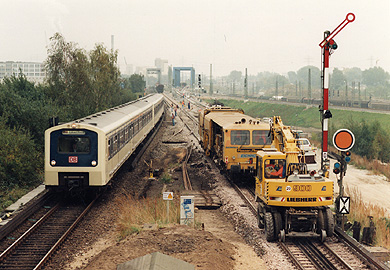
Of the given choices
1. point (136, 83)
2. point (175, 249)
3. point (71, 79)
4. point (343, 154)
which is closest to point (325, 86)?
point (343, 154)

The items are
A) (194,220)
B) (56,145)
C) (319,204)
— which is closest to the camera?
(319,204)

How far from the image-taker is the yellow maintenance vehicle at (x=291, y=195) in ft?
41.7

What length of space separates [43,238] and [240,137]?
1040 centimetres

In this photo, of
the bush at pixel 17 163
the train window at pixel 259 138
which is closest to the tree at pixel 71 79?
the bush at pixel 17 163

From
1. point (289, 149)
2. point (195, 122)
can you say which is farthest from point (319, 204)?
point (195, 122)

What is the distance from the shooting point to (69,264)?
37.5 feet

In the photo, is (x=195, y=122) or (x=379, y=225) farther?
(x=195, y=122)

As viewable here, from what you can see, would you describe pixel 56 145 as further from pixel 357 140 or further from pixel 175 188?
pixel 357 140

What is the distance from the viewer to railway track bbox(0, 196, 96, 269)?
1156cm

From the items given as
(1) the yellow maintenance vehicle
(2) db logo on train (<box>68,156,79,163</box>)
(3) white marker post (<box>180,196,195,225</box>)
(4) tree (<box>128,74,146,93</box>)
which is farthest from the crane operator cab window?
(4) tree (<box>128,74,146,93</box>)

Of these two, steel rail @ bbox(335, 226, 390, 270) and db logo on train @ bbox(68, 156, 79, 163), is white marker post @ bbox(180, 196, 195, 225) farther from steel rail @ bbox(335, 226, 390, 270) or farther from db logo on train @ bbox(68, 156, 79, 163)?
db logo on train @ bbox(68, 156, 79, 163)

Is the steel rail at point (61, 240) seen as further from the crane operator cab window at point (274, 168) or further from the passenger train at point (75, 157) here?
the crane operator cab window at point (274, 168)

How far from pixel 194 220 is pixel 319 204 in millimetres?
4078

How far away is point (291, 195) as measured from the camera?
498 inches
